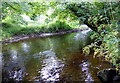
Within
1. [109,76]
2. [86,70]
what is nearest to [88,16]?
[86,70]

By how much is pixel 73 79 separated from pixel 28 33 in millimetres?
9234

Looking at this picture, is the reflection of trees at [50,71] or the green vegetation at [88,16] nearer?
the green vegetation at [88,16]

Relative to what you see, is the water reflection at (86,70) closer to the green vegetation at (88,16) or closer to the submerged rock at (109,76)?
the submerged rock at (109,76)

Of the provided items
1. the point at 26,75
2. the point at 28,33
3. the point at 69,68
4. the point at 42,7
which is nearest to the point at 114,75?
the point at 69,68

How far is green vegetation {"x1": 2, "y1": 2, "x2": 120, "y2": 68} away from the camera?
7.08 ft

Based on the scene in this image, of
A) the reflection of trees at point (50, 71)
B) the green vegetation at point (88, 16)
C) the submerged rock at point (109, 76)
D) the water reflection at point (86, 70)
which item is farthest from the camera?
the reflection of trees at point (50, 71)

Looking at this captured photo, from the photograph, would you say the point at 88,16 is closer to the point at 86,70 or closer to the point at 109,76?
the point at 86,70

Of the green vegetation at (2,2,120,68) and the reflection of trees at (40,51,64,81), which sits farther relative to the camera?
the reflection of trees at (40,51,64,81)

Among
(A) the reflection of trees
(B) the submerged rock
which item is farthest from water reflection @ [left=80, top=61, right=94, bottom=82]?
(A) the reflection of trees

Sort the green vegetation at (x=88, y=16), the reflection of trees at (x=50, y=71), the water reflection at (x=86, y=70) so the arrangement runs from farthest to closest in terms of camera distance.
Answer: the reflection of trees at (x=50, y=71) → the water reflection at (x=86, y=70) → the green vegetation at (x=88, y=16)

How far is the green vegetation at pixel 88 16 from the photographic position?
2158mm

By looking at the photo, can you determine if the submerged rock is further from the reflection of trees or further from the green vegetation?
the reflection of trees

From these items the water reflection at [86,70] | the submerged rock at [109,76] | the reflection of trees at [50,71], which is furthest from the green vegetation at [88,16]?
the reflection of trees at [50,71]

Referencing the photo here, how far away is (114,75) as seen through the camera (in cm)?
245
